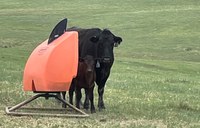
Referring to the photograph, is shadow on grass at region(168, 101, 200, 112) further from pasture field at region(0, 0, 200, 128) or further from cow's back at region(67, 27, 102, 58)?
cow's back at region(67, 27, 102, 58)

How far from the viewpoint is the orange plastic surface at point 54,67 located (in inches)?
467

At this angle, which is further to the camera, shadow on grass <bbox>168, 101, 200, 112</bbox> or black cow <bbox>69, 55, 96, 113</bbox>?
shadow on grass <bbox>168, 101, 200, 112</bbox>

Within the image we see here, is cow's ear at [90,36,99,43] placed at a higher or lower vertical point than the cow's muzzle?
higher

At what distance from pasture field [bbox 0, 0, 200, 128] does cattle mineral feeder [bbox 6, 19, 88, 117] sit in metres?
0.57

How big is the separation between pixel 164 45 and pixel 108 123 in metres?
40.8

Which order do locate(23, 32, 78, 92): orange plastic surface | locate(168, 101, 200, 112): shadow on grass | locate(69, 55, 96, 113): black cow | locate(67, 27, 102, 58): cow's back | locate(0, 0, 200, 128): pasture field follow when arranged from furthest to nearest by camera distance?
locate(168, 101, 200, 112): shadow on grass → locate(67, 27, 102, 58): cow's back → locate(69, 55, 96, 113): black cow → locate(0, 0, 200, 128): pasture field → locate(23, 32, 78, 92): orange plastic surface

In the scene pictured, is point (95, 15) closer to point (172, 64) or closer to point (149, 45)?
point (149, 45)

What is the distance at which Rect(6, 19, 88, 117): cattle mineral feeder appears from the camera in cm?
1185

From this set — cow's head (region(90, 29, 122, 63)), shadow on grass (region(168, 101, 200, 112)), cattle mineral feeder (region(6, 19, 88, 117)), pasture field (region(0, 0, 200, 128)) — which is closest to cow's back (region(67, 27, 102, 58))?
cow's head (region(90, 29, 122, 63))

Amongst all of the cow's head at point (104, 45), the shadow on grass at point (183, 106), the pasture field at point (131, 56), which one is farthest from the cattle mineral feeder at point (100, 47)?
the shadow on grass at point (183, 106)

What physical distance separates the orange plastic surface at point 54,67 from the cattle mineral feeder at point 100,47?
530mm

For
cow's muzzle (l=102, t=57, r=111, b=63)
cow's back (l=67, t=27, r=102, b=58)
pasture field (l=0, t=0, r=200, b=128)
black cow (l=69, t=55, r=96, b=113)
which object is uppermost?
cow's back (l=67, t=27, r=102, b=58)

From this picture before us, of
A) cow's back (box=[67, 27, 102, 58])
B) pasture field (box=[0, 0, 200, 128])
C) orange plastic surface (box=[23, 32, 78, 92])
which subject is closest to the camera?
orange plastic surface (box=[23, 32, 78, 92])

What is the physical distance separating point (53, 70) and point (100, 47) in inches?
50.9
